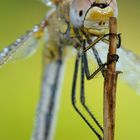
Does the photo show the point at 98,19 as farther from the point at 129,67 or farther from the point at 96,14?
the point at 129,67

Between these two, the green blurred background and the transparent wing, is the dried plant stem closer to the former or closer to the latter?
the transparent wing

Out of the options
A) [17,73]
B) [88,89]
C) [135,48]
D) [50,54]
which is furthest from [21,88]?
[50,54]

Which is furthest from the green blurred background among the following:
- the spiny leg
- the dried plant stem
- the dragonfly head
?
the dried plant stem

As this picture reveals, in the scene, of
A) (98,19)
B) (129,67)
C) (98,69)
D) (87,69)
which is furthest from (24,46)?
(98,69)

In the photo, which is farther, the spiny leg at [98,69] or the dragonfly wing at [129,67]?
the dragonfly wing at [129,67]

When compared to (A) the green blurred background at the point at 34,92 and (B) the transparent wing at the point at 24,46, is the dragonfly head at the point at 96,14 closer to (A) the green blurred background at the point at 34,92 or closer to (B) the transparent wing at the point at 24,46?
(B) the transparent wing at the point at 24,46

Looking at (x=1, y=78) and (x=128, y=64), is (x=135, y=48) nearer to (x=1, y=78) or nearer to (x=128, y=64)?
(x=1, y=78)

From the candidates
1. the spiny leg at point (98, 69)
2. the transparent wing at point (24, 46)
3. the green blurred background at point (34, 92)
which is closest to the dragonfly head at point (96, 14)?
the spiny leg at point (98, 69)
